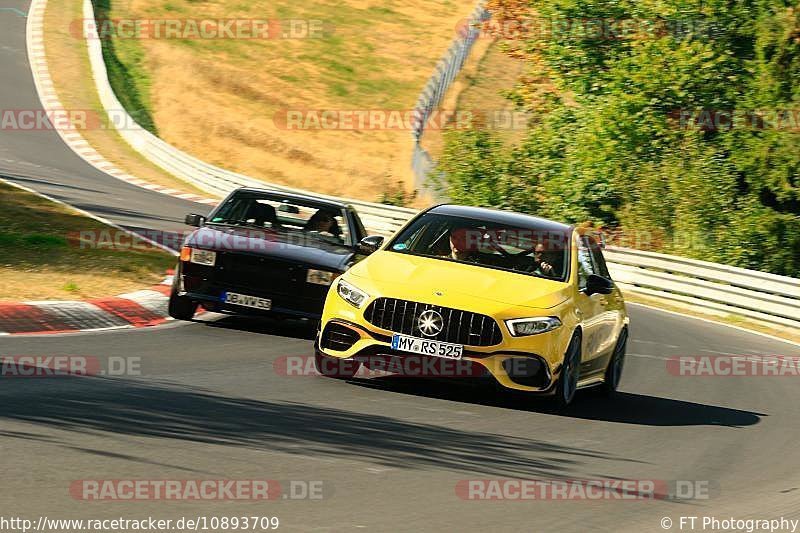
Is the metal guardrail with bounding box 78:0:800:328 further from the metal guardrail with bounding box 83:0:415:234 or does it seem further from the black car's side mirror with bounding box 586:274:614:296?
the black car's side mirror with bounding box 586:274:614:296

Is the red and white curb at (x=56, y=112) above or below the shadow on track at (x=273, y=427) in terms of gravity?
below

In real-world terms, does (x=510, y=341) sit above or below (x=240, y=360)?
above

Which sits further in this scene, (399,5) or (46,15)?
(399,5)

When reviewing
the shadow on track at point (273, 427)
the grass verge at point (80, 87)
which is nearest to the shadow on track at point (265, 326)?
the shadow on track at point (273, 427)

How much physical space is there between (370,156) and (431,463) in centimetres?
3962

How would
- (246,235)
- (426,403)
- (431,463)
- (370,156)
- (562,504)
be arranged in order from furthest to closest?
(370,156)
(246,235)
(426,403)
(431,463)
(562,504)

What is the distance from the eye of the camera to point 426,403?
1082 cm

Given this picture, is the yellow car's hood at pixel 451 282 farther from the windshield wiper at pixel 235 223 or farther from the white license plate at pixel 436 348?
the windshield wiper at pixel 235 223

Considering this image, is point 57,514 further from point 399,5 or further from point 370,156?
point 399,5

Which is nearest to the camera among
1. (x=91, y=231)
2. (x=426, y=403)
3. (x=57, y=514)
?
(x=57, y=514)

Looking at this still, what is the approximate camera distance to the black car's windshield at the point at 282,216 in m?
14.8

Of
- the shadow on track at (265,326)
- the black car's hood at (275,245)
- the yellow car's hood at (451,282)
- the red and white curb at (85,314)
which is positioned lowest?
the shadow on track at (265,326)

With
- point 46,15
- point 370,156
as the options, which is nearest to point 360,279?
point 370,156

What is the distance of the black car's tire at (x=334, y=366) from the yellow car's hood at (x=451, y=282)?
681 millimetres
